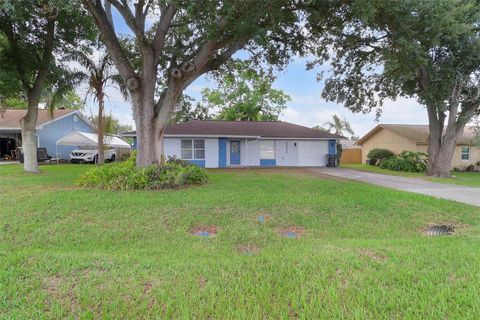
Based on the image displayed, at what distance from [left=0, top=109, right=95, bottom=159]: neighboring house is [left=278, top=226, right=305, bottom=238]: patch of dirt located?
80.7 ft

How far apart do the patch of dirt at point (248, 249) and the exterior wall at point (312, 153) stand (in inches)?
713

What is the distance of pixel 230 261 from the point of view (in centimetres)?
400

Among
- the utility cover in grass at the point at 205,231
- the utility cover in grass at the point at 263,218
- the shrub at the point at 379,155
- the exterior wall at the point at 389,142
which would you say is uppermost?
the exterior wall at the point at 389,142

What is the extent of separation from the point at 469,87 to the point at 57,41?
20.9 m

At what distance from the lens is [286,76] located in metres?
14.6

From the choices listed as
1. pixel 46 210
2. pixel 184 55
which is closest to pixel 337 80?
pixel 184 55

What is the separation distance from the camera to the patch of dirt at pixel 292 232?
5.55 m

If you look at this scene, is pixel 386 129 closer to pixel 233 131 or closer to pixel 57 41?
pixel 233 131

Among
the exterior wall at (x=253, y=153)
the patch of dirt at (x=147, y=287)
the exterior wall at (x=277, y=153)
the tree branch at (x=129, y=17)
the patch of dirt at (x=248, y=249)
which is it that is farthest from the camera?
the exterior wall at (x=253, y=153)

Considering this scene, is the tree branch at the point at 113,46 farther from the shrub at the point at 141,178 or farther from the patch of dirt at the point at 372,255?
the patch of dirt at the point at 372,255

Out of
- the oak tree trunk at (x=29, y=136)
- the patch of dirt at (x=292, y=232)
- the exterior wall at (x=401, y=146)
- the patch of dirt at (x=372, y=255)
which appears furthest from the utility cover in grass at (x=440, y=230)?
the exterior wall at (x=401, y=146)

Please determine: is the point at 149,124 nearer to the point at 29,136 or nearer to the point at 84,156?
the point at 29,136

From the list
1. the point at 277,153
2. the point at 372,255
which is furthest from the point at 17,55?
the point at 372,255

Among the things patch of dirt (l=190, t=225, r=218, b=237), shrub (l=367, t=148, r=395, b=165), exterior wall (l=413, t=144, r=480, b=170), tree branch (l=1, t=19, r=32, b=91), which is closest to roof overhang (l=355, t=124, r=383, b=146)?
shrub (l=367, t=148, r=395, b=165)
